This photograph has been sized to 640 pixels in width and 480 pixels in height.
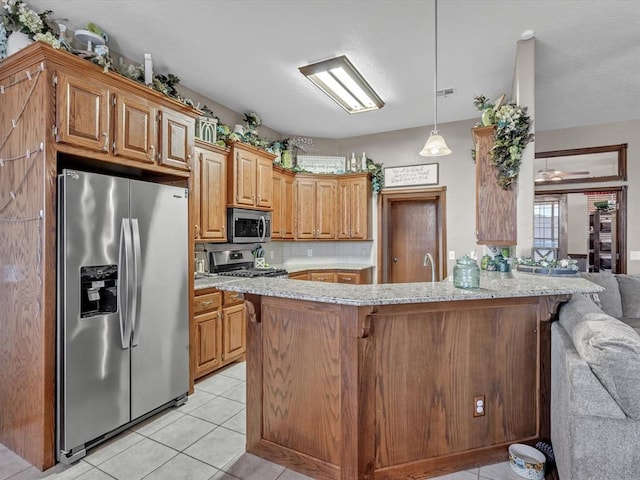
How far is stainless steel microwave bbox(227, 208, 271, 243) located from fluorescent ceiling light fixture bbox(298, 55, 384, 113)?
1.64 meters

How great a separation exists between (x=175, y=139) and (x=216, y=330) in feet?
5.88

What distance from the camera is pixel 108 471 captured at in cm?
195

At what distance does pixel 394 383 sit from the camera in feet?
5.99

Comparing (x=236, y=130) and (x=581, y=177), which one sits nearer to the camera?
(x=236, y=130)

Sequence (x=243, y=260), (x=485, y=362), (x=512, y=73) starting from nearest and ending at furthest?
1. (x=485, y=362)
2. (x=512, y=73)
3. (x=243, y=260)

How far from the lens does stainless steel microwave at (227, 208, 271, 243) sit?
3811mm

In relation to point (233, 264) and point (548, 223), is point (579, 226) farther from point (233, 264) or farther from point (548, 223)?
point (233, 264)

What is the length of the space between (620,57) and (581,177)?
2429 millimetres

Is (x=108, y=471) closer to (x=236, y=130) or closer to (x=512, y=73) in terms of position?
(x=236, y=130)

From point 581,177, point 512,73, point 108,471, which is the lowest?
point 108,471

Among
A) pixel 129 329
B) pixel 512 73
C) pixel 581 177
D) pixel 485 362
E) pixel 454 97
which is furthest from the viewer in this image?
pixel 581 177

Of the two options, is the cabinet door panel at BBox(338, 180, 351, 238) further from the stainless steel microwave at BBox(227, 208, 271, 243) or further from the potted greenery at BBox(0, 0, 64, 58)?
the potted greenery at BBox(0, 0, 64, 58)

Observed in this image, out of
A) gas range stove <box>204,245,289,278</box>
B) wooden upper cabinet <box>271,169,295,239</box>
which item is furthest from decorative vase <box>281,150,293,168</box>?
gas range stove <box>204,245,289,278</box>

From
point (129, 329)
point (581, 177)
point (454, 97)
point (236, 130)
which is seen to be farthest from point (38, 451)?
point (581, 177)
